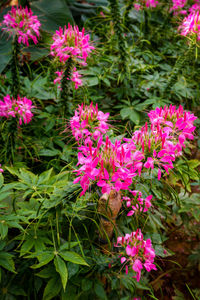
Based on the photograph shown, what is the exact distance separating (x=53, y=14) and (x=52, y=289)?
5.46ft

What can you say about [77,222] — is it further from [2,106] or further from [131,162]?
[2,106]

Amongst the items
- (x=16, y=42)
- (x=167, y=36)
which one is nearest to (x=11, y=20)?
(x=16, y=42)

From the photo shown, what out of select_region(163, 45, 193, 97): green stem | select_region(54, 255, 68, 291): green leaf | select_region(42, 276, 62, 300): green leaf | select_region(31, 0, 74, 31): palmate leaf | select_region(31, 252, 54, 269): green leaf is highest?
select_region(31, 0, 74, 31): palmate leaf

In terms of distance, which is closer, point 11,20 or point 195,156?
point 11,20

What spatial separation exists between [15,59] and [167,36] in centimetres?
121

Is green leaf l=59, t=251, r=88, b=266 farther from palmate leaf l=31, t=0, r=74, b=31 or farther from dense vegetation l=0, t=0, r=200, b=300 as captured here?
palmate leaf l=31, t=0, r=74, b=31

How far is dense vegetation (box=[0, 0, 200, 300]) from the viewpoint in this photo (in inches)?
30.0

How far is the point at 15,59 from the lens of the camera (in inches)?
42.6

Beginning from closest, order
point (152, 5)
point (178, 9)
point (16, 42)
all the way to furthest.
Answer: point (16, 42)
point (152, 5)
point (178, 9)

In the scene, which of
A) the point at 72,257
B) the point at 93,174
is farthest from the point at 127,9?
the point at 72,257

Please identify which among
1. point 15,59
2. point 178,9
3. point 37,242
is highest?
point 178,9

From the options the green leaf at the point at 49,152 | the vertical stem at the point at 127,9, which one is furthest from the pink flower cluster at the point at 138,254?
the vertical stem at the point at 127,9

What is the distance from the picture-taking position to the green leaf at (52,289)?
0.81m

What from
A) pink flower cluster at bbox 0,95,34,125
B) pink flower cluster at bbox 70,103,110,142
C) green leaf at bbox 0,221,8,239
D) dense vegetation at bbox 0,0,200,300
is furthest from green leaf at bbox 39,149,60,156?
green leaf at bbox 0,221,8,239
